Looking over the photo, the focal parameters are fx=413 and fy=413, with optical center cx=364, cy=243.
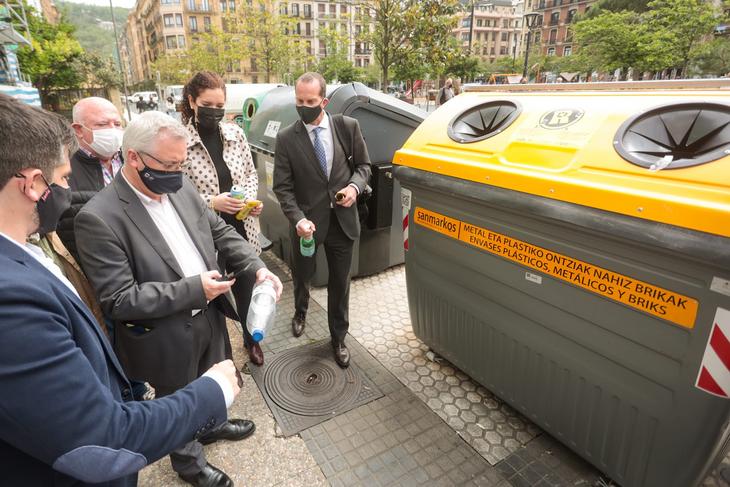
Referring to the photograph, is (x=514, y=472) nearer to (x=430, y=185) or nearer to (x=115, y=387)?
(x=430, y=185)

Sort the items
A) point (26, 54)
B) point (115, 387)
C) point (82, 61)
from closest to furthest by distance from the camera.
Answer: point (115, 387) → point (26, 54) → point (82, 61)

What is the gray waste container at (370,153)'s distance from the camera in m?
→ 3.69

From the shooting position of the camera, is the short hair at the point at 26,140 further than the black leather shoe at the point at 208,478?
No

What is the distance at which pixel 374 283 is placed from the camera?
170 inches

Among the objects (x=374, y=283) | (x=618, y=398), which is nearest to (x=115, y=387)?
(x=618, y=398)

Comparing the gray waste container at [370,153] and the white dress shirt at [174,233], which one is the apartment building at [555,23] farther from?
the white dress shirt at [174,233]

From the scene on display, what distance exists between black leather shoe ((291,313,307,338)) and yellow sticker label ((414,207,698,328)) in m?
1.61

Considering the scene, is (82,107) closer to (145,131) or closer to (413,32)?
(145,131)

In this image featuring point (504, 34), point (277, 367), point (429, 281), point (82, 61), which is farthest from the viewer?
point (504, 34)

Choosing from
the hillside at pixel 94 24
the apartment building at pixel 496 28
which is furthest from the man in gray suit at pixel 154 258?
the hillside at pixel 94 24

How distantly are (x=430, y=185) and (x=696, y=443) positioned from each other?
161 cm

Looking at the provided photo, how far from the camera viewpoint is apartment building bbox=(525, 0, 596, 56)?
6309 cm

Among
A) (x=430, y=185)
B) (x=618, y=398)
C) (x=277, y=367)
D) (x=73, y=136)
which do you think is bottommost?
(x=277, y=367)

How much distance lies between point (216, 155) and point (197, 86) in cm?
44
